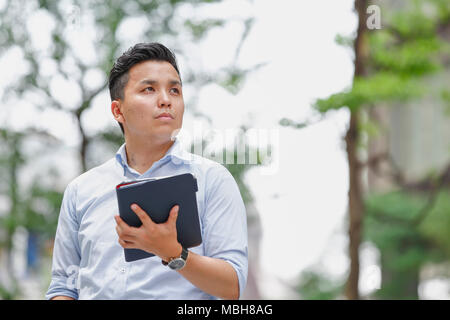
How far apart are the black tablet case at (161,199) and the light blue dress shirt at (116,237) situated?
10cm

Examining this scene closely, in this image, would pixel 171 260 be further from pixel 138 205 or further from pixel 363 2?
pixel 363 2

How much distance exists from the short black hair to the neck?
0.30 feet

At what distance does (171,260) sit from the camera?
81cm

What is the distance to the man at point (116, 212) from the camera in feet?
2.97

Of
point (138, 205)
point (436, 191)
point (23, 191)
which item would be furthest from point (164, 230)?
point (436, 191)

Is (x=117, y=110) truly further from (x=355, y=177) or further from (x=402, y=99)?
(x=402, y=99)

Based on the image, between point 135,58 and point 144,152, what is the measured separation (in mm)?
173

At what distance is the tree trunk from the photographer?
357cm

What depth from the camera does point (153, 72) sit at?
964 mm

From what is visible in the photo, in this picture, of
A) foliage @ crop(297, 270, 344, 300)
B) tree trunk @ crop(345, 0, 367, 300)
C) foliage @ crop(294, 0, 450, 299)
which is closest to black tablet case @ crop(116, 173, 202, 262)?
foliage @ crop(294, 0, 450, 299)

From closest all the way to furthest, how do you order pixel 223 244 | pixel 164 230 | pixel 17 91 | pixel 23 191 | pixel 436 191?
1. pixel 164 230
2. pixel 223 244
3. pixel 17 91
4. pixel 23 191
5. pixel 436 191

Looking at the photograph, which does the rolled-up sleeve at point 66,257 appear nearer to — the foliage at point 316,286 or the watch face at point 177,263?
the watch face at point 177,263
